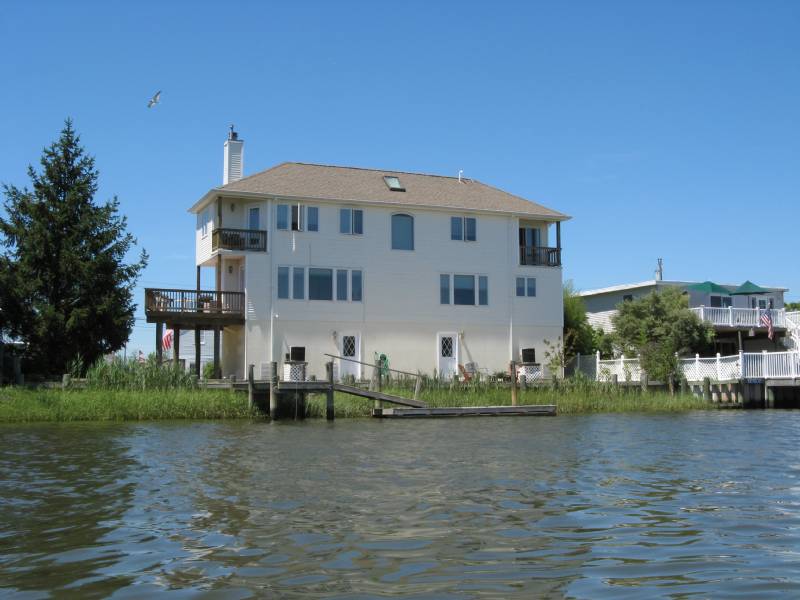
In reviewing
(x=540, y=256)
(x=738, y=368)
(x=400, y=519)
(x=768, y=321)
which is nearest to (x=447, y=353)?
(x=540, y=256)

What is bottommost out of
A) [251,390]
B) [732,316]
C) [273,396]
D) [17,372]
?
[273,396]

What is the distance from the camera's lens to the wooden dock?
31.4 meters

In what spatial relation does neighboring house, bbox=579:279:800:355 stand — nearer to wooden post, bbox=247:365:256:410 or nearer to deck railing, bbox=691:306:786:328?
deck railing, bbox=691:306:786:328

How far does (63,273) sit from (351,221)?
12547mm

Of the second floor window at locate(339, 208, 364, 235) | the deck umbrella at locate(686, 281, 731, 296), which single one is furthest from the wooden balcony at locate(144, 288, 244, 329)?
the deck umbrella at locate(686, 281, 731, 296)

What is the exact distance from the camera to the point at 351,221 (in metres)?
40.5

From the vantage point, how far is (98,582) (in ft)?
26.7

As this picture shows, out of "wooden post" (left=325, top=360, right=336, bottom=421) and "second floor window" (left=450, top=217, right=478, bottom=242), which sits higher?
"second floor window" (left=450, top=217, right=478, bottom=242)

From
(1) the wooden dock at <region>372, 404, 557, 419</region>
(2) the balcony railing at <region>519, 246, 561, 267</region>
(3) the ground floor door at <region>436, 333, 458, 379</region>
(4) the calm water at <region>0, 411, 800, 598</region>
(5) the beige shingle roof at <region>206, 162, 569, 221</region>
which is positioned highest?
(5) the beige shingle roof at <region>206, 162, 569, 221</region>

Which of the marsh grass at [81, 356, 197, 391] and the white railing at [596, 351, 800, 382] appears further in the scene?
the white railing at [596, 351, 800, 382]

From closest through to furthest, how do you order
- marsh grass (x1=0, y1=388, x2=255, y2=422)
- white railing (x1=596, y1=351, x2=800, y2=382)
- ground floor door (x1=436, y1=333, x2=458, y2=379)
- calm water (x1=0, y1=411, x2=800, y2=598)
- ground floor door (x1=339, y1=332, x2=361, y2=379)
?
calm water (x1=0, y1=411, x2=800, y2=598) < marsh grass (x1=0, y1=388, x2=255, y2=422) < ground floor door (x1=339, y1=332, x2=361, y2=379) < white railing (x1=596, y1=351, x2=800, y2=382) < ground floor door (x1=436, y1=333, x2=458, y2=379)

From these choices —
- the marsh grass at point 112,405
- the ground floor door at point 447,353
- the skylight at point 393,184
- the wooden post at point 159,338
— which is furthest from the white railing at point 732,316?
the marsh grass at point 112,405

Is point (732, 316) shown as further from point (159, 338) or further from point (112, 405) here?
point (112, 405)

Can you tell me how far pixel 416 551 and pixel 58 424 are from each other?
20553 millimetres
